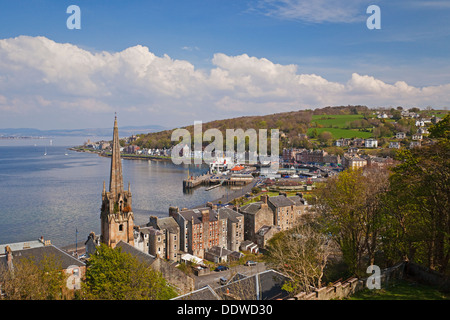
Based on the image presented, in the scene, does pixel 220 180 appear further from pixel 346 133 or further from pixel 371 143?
pixel 346 133

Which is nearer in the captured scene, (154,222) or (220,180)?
(154,222)

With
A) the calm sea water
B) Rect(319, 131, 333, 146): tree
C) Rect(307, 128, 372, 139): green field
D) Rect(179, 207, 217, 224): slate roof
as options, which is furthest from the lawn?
Rect(319, 131, 333, 146): tree

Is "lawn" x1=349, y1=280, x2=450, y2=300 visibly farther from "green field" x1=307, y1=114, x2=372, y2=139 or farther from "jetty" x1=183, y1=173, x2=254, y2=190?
"green field" x1=307, y1=114, x2=372, y2=139

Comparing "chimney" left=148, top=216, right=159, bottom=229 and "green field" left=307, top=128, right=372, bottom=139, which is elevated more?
"green field" left=307, top=128, right=372, bottom=139

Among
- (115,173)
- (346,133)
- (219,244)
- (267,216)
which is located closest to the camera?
(115,173)

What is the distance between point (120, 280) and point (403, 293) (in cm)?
1465

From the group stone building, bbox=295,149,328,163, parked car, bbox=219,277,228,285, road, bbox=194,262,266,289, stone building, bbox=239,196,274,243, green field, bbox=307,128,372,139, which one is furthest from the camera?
green field, bbox=307,128,372,139

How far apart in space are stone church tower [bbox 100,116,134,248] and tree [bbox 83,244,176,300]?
736 centimetres

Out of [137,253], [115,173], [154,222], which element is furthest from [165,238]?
[137,253]

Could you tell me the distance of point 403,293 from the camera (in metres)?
15.9

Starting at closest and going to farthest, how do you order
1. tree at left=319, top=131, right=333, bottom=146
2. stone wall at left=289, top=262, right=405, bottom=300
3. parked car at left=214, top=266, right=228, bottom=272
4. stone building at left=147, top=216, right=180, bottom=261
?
stone wall at left=289, top=262, right=405, bottom=300 < parked car at left=214, top=266, right=228, bottom=272 < stone building at left=147, top=216, right=180, bottom=261 < tree at left=319, top=131, right=333, bottom=146

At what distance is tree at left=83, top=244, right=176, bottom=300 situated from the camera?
18.8m

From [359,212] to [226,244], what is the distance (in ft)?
78.7
